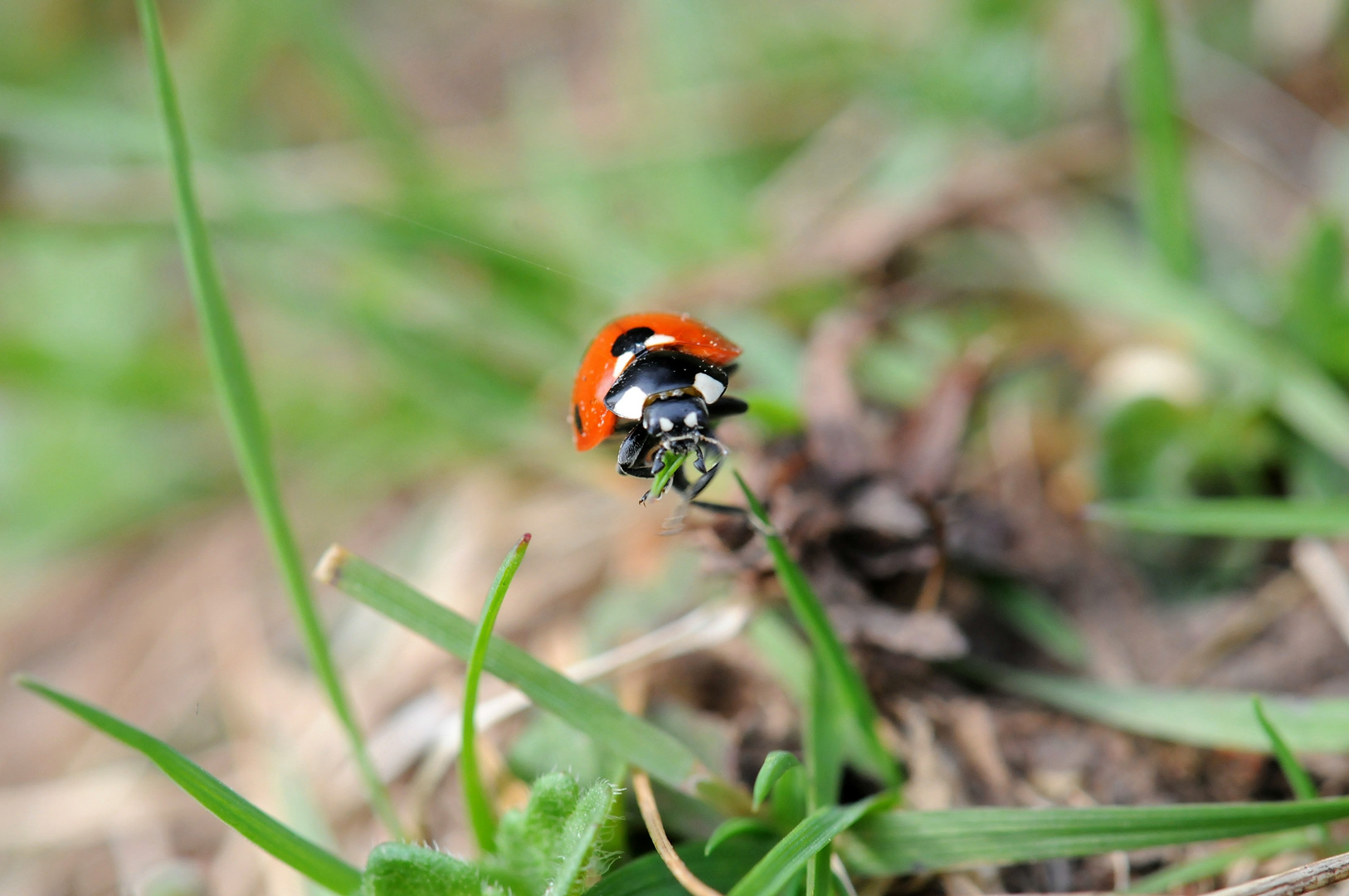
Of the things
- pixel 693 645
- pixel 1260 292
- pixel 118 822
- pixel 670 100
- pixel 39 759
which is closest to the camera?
pixel 693 645

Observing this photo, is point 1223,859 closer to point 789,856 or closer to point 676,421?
point 789,856

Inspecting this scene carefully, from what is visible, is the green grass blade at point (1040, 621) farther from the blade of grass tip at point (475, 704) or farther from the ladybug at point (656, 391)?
the blade of grass tip at point (475, 704)

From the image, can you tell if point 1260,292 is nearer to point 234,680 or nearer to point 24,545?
point 234,680

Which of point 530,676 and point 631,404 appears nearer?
point 530,676

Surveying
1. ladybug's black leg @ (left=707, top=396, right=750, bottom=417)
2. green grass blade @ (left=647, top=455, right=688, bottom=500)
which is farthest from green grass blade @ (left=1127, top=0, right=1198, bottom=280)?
green grass blade @ (left=647, top=455, right=688, bottom=500)

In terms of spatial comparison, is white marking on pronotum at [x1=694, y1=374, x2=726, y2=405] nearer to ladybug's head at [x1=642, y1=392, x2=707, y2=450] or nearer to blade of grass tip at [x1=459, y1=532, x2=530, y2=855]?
ladybug's head at [x1=642, y1=392, x2=707, y2=450]

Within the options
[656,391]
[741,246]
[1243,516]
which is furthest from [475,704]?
[741,246]

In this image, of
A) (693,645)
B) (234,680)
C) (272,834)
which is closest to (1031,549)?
(693,645)
